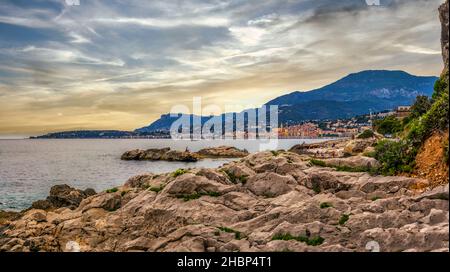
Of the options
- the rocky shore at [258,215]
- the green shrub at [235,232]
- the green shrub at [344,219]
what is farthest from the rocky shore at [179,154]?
the green shrub at [344,219]

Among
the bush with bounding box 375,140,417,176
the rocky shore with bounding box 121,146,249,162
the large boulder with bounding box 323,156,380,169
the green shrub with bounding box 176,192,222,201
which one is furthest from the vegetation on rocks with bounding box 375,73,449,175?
the rocky shore with bounding box 121,146,249,162

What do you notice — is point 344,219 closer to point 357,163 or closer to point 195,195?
point 195,195

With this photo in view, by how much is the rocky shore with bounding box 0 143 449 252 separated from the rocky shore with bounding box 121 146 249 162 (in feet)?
333

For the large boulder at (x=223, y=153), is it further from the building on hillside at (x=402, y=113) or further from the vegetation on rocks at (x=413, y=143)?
the vegetation on rocks at (x=413, y=143)

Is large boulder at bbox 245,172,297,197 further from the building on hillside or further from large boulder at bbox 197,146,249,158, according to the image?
large boulder at bbox 197,146,249,158

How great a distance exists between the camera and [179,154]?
440 feet

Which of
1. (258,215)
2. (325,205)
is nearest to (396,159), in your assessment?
(325,205)

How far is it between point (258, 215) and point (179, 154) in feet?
375

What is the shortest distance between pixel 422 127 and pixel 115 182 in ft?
217

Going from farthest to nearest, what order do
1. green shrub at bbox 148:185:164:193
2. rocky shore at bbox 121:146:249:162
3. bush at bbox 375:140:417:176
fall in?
rocky shore at bbox 121:146:249:162 → green shrub at bbox 148:185:164:193 → bush at bbox 375:140:417:176

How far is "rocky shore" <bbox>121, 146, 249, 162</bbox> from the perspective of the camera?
437ft

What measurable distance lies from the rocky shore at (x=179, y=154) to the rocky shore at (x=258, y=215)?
101359 mm

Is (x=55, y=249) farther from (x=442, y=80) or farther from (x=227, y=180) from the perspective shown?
(x=442, y=80)

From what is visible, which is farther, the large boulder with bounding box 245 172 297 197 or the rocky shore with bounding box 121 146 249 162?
the rocky shore with bounding box 121 146 249 162
